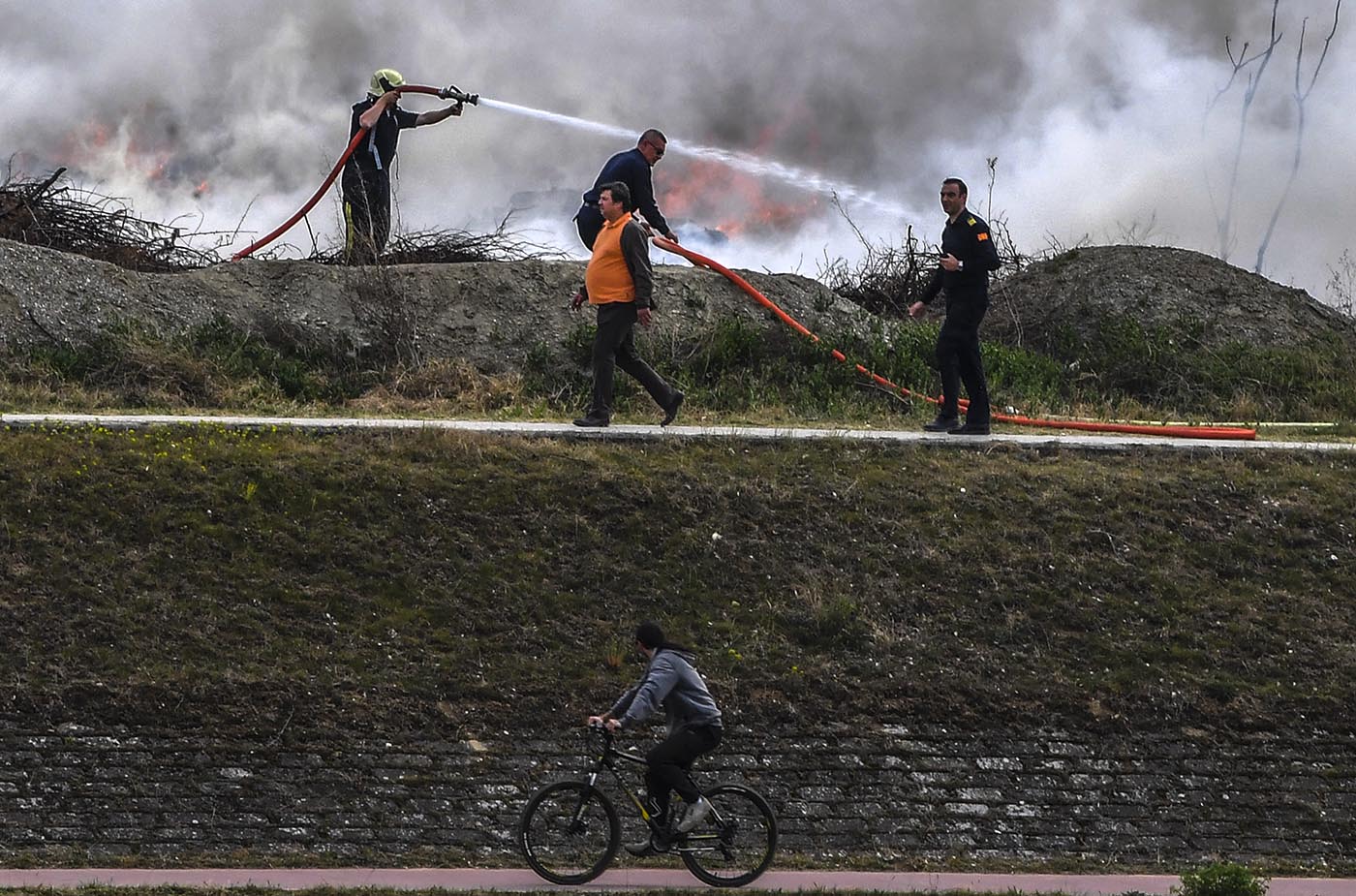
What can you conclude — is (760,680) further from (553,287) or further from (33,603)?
(553,287)

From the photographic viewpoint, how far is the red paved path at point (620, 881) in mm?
8352

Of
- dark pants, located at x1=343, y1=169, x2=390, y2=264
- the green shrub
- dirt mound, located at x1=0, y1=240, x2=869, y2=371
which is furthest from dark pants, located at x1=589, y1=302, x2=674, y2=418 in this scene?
the green shrub

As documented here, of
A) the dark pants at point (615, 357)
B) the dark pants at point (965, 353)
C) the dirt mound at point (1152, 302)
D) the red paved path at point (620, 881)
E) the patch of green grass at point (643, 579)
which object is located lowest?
the red paved path at point (620, 881)

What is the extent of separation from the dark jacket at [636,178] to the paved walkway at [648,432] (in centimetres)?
189

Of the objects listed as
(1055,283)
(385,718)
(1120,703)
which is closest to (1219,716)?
(1120,703)

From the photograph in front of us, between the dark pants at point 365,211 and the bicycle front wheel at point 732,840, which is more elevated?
the dark pants at point 365,211

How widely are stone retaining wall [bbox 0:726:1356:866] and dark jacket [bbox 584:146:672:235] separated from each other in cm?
605

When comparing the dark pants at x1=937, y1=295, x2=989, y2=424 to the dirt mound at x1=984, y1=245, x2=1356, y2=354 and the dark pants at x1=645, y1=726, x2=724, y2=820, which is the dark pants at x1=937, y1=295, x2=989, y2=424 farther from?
the dirt mound at x1=984, y1=245, x2=1356, y2=354

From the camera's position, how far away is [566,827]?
8.73m

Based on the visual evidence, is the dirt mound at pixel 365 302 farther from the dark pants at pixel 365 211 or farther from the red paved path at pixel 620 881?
the red paved path at pixel 620 881

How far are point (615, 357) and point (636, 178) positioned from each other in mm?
1690

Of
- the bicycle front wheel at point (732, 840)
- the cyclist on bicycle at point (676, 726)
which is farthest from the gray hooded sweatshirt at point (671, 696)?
the bicycle front wheel at point (732, 840)

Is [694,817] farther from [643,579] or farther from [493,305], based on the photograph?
[493,305]

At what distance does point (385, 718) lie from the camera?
10.1 m
